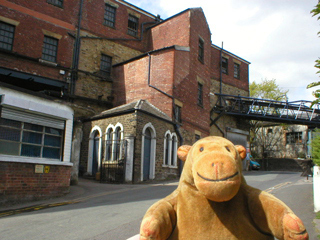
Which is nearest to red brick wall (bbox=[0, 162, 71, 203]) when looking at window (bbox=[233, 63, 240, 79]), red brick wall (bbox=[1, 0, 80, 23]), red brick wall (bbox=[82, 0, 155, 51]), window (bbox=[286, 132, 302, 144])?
red brick wall (bbox=[1, 0, 80, 23])

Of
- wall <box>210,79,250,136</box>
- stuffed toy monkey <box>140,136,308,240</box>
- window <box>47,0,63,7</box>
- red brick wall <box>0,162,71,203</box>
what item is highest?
window <box>47,0,63,7</box>

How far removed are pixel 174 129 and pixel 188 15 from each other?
855 cm

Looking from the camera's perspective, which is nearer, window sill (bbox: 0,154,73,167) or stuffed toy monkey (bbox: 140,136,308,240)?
stuffed toy monkey (bbox: 140,136,308,240)

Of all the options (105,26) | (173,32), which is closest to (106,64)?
(105,26)

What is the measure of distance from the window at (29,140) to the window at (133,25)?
14899 mm

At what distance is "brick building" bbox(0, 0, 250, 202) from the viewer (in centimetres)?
1530

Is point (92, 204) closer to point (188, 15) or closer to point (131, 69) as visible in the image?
point (131, 69)

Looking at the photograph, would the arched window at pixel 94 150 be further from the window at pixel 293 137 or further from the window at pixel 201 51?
the window at pixel 293 137

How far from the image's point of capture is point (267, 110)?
26688 millimetres

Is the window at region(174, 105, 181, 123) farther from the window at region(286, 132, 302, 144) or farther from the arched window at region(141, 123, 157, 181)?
the window at region(286, 132, 302, 144)

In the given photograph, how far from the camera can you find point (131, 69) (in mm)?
20750

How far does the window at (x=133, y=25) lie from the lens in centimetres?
2377

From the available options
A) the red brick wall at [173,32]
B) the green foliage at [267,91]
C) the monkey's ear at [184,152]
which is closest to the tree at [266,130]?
the green foliage at [267,91]

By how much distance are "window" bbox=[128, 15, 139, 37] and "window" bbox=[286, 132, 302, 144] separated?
24536 millimetres
